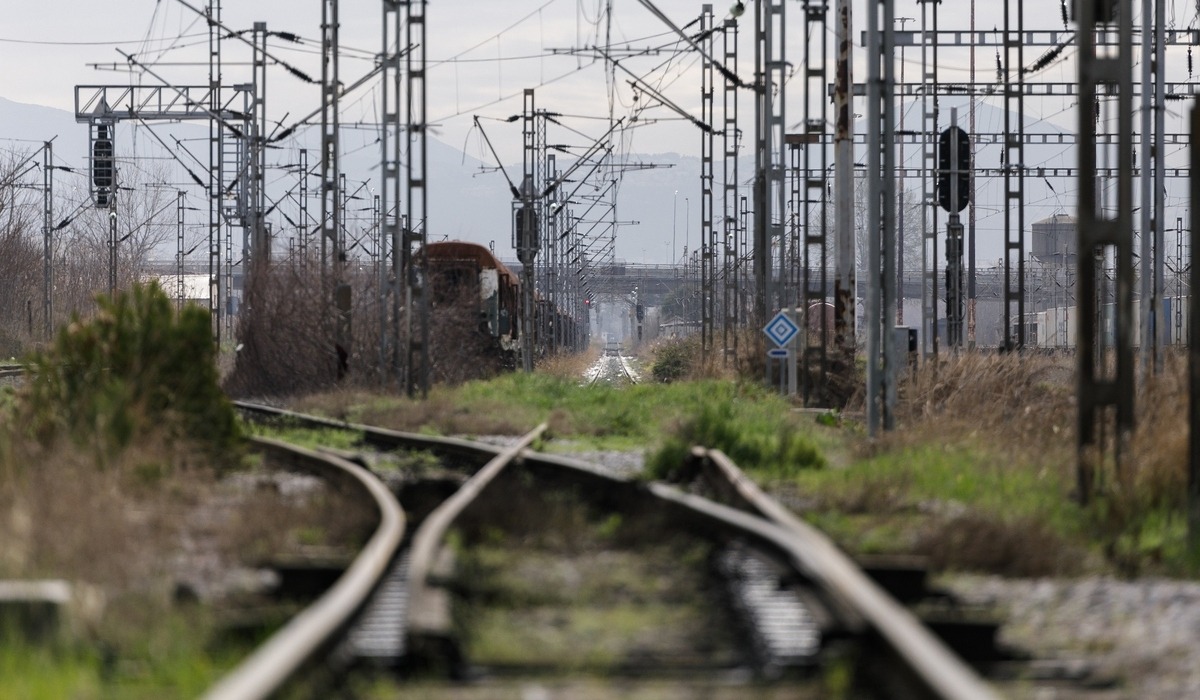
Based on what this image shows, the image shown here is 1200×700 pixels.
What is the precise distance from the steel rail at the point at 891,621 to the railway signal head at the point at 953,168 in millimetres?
29033

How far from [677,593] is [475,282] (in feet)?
105

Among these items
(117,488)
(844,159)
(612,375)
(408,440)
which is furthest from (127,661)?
(612,375)

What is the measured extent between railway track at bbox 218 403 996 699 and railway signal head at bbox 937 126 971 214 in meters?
26.8

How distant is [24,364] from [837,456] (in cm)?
822

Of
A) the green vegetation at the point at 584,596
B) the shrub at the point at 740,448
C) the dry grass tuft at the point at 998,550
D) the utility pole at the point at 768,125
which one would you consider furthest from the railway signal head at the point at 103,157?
the dry grass tuft at the point at 998,550

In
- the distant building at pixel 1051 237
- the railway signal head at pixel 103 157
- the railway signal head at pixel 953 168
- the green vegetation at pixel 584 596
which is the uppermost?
the distant building at pixel 1051 237

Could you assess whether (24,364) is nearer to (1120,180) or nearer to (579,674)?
(1120,180)

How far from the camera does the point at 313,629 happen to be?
5.30 metres

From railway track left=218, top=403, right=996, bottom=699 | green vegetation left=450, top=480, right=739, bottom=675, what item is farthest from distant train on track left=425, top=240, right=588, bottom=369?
green vegetation left=450, top=480, right=739, bottom=675

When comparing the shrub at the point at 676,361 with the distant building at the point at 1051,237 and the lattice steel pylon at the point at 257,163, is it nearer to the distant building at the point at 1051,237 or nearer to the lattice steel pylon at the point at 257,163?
the lattice steel pylon at the point at 257,163

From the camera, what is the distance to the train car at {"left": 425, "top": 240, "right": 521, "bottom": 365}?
3784 cm

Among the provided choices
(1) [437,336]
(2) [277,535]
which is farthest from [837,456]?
(1) [437,336]

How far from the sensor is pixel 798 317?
106 ft

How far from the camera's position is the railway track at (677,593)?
17.5 ft
